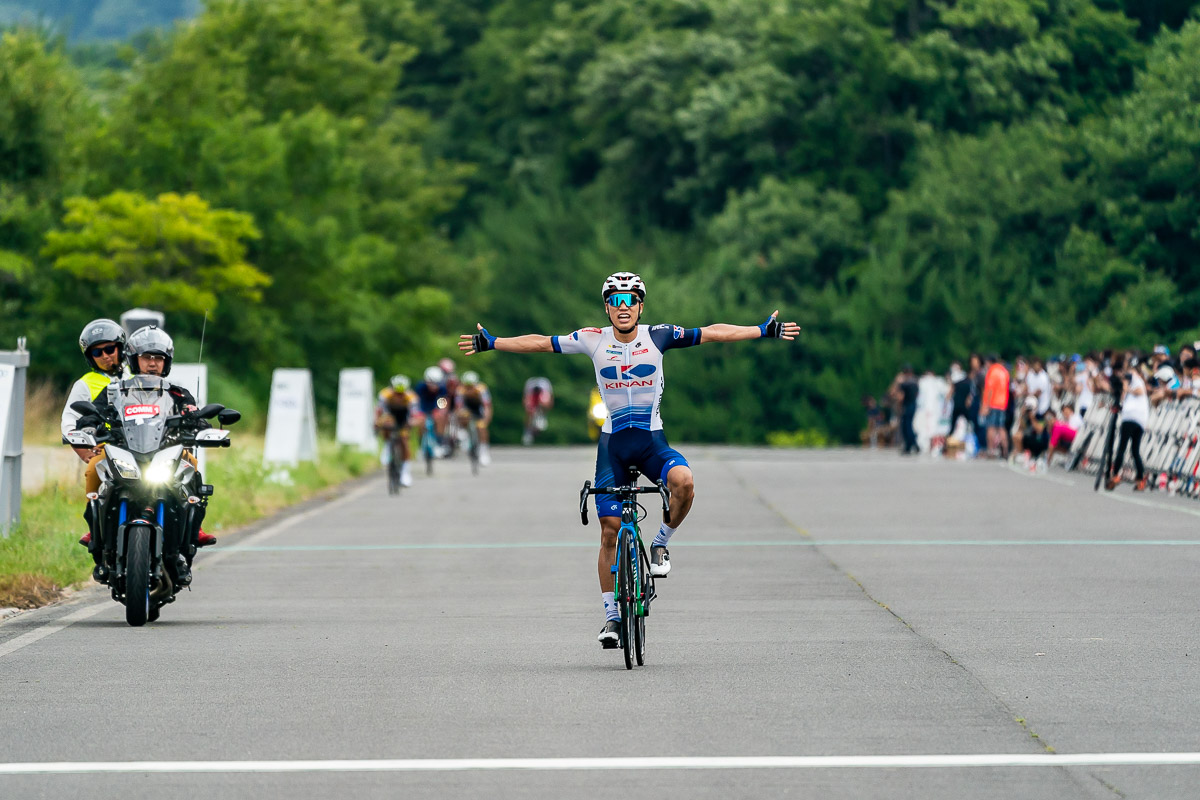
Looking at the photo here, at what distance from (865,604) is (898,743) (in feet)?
17.5

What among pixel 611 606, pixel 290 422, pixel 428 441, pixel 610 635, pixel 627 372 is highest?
pixel 627 372

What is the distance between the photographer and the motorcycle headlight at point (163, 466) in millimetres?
12211

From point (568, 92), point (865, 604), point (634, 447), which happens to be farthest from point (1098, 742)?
point (568, 92)

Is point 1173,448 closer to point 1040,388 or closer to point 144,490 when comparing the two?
point 1040,388

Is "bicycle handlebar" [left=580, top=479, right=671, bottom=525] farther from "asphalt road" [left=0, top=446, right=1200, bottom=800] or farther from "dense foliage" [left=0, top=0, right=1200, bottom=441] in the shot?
"dense foliage" [left=0, top=0, right=1200, bottom=441]

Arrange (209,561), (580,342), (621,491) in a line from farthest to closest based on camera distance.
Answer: (209,561) < (580,342) < (621,491)

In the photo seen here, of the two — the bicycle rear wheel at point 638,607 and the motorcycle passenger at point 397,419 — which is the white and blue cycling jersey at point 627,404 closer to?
the bicycle rear wheel at point 638,607

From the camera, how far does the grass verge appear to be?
13.8m

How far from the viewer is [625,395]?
1077 cm

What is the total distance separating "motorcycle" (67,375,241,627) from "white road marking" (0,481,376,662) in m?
0.43

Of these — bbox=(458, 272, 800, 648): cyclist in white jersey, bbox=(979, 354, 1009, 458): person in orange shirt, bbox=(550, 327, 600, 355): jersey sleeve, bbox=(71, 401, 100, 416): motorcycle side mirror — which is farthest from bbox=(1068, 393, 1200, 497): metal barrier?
bbox=(71, 401, 100, 416): motorcycle side mirror

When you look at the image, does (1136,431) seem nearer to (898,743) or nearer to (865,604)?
(865,604)

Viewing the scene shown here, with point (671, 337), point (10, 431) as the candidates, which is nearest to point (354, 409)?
point (10, 431)

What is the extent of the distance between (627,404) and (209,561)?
7.24 metres
